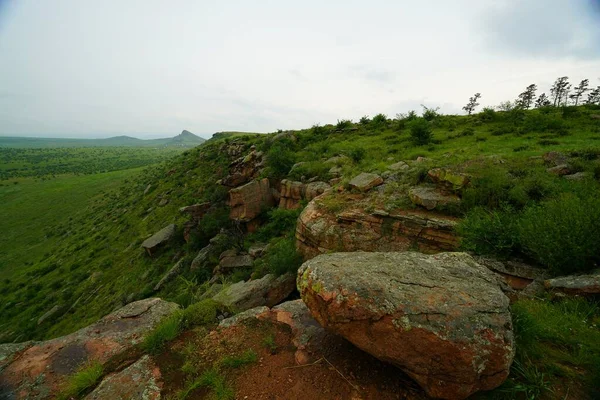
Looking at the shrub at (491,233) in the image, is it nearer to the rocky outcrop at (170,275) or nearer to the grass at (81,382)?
the grass at (81,382)

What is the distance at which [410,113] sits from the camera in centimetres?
2741

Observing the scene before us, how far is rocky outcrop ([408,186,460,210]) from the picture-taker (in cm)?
888

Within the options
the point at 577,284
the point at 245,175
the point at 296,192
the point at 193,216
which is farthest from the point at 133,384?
the point at 245,175

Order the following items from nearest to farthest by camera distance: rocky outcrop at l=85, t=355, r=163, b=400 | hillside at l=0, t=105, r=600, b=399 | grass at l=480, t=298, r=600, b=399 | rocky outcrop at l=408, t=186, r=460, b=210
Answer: grass at l=480, t=298, r=600, b=399 → rocky outcrop at l=85, t=355, r=163, b=400 → hillside at l=0, t=105, r=600, b=399 → rocky outcrop at l=408, t=186, r=460, b=210

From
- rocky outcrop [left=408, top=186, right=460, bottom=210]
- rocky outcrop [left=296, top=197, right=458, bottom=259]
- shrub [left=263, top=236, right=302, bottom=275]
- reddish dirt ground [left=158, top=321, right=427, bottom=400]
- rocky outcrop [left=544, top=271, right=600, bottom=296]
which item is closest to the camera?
reddish dirt ground [left=158, top=321, right=427, bottom=400]

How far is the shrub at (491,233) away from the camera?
6656mm

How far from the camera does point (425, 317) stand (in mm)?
3568

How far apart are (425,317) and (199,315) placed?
4942 mm

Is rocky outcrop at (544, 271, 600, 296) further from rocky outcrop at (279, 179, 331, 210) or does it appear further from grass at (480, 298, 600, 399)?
rocky outcrop at (279, 179, 331, 210)

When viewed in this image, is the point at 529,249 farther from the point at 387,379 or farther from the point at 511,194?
the point at 387,379

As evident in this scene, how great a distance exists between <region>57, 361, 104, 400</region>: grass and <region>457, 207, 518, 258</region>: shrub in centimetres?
898

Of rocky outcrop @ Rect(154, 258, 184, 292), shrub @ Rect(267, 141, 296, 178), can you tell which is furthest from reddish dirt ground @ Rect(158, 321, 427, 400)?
shrub @ Rect(267, 141, 296, 178)

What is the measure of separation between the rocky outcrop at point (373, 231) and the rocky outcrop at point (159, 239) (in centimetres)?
1418

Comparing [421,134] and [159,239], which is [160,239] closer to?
[159,239]
